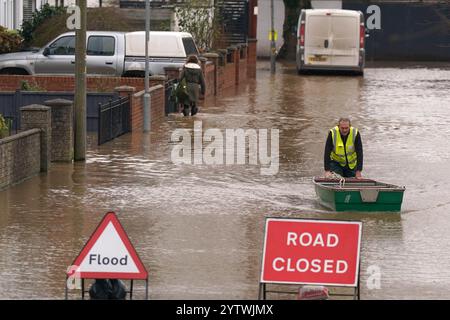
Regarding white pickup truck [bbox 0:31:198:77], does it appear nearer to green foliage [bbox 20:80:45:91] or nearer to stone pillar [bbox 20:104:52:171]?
green foliage [bbox 20:80:45:91]

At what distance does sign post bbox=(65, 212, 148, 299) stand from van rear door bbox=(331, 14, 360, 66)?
37439mm

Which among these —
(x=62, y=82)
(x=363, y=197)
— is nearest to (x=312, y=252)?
(x=363, y=197)

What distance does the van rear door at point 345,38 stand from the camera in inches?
1940

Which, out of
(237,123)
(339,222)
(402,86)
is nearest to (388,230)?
(339,222)

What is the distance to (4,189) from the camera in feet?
68.9

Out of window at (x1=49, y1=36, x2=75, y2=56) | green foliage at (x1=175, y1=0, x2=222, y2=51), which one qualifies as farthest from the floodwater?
green foliage at (x1=175, y1=0, x2=222, y2=51)

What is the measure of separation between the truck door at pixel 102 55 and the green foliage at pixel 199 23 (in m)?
11.4

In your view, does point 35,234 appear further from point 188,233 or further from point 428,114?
point 428,114

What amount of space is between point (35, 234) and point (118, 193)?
374cm

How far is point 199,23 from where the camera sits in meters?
49.6

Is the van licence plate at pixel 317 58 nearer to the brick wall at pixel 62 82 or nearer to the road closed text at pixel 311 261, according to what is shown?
the brick wall at pixel 62 82

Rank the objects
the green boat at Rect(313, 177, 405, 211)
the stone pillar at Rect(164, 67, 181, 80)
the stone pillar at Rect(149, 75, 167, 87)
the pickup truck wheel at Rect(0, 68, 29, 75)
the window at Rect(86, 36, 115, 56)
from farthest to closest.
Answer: the window at Rect(86, 36, 115, 56) → the pickup truck wheel at Rect(0, 68, 29, 75) → the stone pillar at Rect(164, 67, 181, 80) → the stone pillar at Rect(149, 75, 167, 87) → the green boat at Rect(313, 177, 405, 211)

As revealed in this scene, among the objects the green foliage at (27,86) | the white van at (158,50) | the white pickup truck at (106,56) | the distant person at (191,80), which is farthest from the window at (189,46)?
the green foliage at (27,86)

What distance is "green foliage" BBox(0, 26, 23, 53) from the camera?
3993 centimetres
